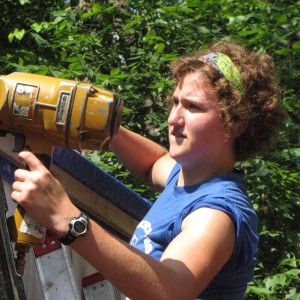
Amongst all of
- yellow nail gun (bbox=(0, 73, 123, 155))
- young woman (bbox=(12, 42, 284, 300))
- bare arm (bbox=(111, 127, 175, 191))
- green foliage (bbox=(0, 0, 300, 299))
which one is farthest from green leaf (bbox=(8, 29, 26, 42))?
yellow nail gun (bbox=(0, 73, 123, 155))

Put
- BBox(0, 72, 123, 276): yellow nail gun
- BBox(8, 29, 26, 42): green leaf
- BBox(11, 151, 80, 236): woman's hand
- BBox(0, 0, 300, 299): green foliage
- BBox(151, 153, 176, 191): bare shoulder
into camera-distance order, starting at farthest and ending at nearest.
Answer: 1. BBox(8, 29, 26, 42): green leaf
2. BBox(0, 0, 300, 299): green foliage
3. BBox(151, 153, 176, 191): bare shoulder
4. BBox(0, 72, 123, 276): yellow nail gun
5. BBox(11, 151, 80, 236): woman's hand

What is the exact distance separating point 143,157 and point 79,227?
1169 mm

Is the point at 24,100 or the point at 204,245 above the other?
the point at 24,100

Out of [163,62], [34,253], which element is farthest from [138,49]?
[34,253]

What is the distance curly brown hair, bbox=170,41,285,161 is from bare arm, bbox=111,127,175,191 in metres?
0.38

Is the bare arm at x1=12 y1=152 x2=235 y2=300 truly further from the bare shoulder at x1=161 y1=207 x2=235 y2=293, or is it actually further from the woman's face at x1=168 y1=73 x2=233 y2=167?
the woman's face at x1=168 y1=73 x2=233 y2=167

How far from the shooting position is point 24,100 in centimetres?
178

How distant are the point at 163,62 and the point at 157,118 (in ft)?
1.33

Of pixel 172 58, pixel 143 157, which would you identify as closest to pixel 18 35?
pixel 172 58

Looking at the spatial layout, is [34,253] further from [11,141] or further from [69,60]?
[69,60]

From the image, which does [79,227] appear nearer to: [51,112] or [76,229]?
[76,229]

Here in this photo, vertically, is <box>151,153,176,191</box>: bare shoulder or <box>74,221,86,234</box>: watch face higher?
<box>74,221,86,234</box>: watch face

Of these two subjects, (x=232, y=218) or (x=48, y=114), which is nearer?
(x=48, y=114)

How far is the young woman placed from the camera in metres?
1.71
